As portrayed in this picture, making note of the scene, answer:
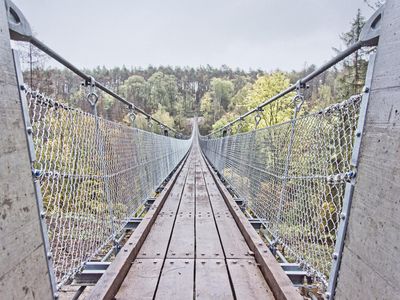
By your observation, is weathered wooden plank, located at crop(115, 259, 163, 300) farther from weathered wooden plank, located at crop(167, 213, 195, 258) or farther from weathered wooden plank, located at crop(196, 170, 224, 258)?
weathered wooden plank, located at crop(196, 170, 224, 258)

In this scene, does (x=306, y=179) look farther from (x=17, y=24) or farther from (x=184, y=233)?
(x=17, y=24)

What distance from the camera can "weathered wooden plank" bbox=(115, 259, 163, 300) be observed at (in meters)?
1.26

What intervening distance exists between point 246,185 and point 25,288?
2.51 m

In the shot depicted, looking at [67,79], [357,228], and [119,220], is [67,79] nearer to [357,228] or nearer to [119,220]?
[119,220]

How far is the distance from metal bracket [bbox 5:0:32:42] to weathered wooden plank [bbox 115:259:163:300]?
1.12 meters

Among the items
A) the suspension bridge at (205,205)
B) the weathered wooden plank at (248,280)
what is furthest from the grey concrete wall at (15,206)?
the weathered wooden plank at (248,280)

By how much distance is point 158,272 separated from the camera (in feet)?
4.81

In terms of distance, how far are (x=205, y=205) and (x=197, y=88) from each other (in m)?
75.2

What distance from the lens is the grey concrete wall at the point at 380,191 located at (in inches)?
22.9

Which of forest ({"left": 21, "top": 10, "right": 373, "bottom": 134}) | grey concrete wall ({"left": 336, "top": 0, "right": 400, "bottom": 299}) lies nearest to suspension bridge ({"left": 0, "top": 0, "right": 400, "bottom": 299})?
grey concrete wall ({"left": 336, "top": 0, "right": 400, "bottom": 299})

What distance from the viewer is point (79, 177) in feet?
4.47

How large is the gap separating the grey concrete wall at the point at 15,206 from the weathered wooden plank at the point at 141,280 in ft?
1.93

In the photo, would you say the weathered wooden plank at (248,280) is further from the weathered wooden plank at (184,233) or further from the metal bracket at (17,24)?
the metal bracket at (17,24)

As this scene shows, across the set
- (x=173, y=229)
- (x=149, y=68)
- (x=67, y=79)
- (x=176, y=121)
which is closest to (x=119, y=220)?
(x=173, y=229)
